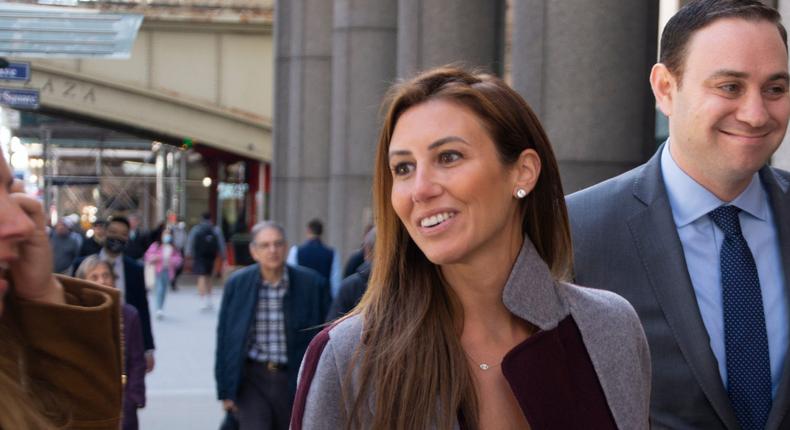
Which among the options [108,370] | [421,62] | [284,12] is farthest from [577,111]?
[284,12]

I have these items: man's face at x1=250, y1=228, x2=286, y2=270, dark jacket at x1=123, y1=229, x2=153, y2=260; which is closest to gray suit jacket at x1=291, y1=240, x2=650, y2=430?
man's face at x1=250, y1=228, x2=286, y2=270

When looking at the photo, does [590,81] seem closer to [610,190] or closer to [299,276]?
[299,276]

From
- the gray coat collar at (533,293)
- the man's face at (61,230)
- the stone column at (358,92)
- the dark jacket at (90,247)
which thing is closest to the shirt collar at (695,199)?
the gray coat collar at (533,293)

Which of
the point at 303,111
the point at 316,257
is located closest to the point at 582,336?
the point at 316,257

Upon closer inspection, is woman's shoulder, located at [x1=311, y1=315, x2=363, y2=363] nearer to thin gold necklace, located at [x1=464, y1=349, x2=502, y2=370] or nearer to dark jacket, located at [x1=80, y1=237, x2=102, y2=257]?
thin gold necklace, located at [x1=464, y1=349, x2=502, y2=370]

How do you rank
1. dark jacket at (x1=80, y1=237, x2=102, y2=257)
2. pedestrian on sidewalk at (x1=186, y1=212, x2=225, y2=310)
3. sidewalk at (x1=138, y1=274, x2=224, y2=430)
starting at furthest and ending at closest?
pedestrian on sidewalk at (x1=186, y1=212, x2=225, y2=310)
dark jacket at (x1=80, y1=237, x2=102, y2=257)
sidewalk at (x1=138, y1=274, x2=224, y2=430)

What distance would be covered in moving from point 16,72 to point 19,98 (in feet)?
1.12

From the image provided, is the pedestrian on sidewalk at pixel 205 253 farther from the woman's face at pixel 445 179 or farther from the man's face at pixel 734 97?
the woman's face at pixel 445 179

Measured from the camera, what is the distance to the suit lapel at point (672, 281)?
357cm

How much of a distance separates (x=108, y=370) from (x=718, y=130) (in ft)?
6.04

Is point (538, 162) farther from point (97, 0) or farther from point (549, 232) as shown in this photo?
point (97, 0)

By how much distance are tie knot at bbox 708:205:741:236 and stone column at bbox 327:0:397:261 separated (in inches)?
536

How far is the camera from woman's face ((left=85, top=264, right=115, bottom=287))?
8461 millimetres

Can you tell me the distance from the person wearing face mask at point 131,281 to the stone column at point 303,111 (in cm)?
930
